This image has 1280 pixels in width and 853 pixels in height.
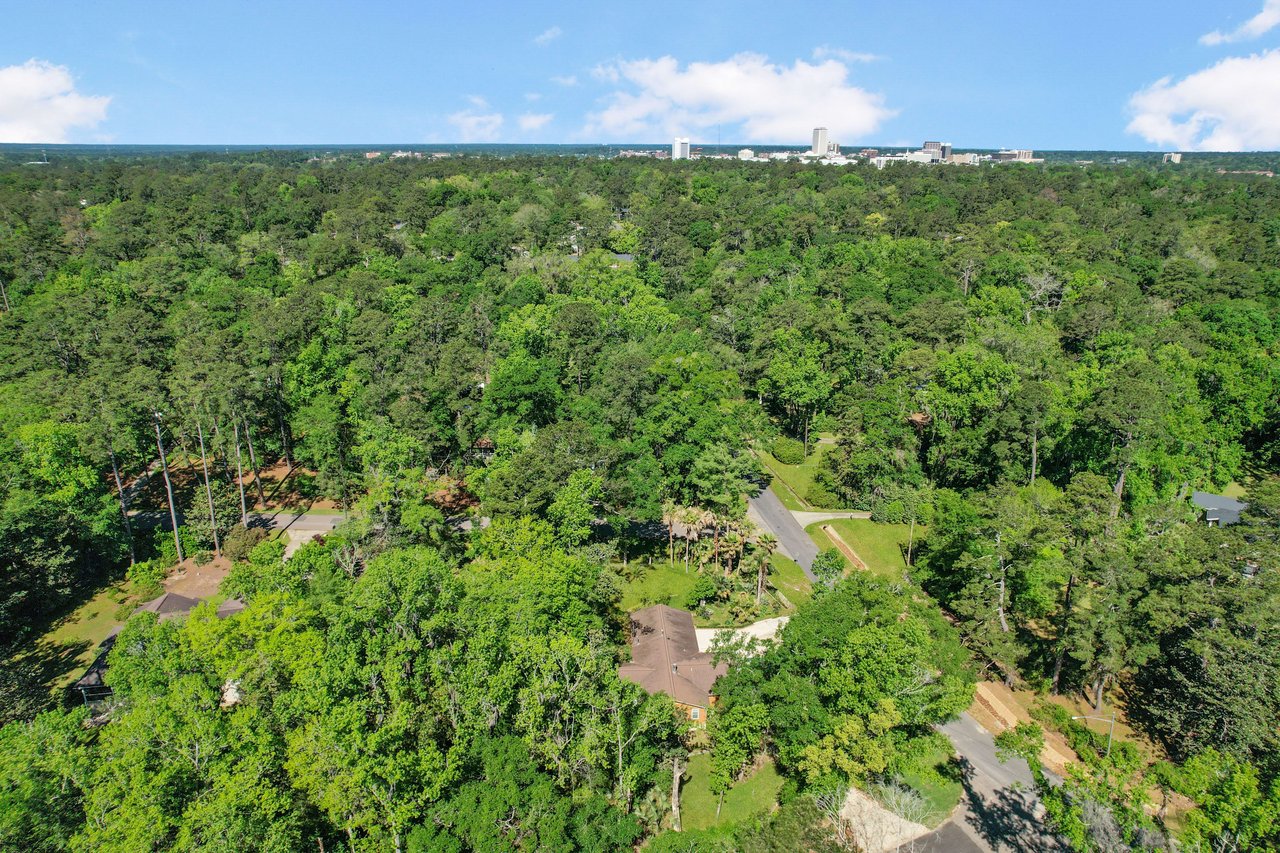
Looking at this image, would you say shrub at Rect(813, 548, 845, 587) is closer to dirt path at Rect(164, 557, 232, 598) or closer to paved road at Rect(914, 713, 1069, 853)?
paved road at Rect(914, 713, 1069, 853)

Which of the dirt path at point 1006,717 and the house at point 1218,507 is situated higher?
the house at point 1218,507

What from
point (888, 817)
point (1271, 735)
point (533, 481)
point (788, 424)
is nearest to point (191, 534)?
point (533, 481)

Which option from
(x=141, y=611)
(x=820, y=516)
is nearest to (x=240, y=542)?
(x=141, y=611)

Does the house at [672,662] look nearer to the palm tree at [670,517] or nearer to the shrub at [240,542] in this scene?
the palm tree at [670,517]

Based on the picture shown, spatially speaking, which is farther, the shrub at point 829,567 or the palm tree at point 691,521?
the palm tree at point 691,521

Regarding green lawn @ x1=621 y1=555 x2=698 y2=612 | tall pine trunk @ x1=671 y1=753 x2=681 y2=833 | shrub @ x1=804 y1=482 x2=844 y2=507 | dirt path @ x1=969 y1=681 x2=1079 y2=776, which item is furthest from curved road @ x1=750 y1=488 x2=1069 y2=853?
shrub @ x1=804 y1=482 x2=844 y2=507

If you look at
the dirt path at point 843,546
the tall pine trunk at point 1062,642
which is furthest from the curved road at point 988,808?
the dirt path at point 843,546

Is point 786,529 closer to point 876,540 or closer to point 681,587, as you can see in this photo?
point 876,540
